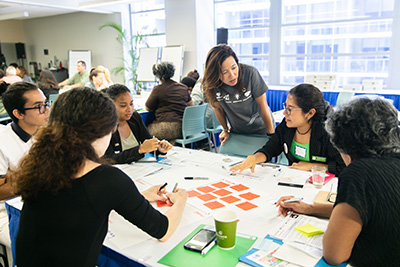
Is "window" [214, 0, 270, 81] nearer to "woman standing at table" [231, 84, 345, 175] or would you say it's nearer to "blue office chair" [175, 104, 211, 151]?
"blue office chair" [175, 104, 211, 151]

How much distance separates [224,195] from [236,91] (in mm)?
1254

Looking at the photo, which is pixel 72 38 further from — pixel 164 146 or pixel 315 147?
pixel 315 147

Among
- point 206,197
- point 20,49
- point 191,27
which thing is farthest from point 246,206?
point 20,49

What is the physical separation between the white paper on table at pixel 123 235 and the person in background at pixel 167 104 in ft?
9.69

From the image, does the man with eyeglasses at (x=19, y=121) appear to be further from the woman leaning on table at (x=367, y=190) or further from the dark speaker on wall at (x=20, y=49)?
the dark speaker on wall at (x=20, y=49)

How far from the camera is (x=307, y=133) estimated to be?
215cm

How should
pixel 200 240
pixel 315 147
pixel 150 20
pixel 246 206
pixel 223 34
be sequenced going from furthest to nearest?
pixel 150 20
pixel 223 34
pixel 315 147
pixel 246 206
pixel 200 240

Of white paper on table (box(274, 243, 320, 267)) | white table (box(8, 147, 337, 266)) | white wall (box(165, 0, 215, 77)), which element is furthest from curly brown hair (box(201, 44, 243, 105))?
white wall (box(165, 0, 215, 77))

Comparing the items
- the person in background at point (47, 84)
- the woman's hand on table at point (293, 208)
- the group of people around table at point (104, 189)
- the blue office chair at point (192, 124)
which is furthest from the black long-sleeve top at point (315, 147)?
the person in background at point (47, 84)

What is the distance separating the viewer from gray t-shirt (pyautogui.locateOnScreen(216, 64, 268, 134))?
268 cm

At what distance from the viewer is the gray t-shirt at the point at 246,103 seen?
2682 millimetres

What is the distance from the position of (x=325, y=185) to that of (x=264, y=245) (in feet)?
2.44

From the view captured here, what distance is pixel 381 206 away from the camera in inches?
38.1

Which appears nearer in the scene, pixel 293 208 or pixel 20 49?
pixel 293 208
